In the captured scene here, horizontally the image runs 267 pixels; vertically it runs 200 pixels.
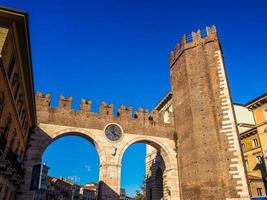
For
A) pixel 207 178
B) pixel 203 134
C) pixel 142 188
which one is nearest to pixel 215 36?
pixel 203 134

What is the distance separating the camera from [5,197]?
17.1 m

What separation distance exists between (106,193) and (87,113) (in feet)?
26.7

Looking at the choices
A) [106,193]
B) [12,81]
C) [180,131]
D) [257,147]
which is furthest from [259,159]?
[12,81]

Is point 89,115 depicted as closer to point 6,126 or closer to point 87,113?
point 87,113

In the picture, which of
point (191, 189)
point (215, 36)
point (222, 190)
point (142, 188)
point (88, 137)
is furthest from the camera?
point (142, 188)

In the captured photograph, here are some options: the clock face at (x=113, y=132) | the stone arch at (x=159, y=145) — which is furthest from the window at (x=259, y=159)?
the clock face at (x=113, y=132)

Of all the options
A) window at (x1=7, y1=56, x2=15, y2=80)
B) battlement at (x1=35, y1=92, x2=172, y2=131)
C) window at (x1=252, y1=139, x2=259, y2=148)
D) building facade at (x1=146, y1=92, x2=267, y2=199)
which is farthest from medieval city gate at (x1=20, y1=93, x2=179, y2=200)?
window at (x1=7, y1=56, x2=15, y2=80)

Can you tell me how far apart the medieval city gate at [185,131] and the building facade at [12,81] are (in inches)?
252

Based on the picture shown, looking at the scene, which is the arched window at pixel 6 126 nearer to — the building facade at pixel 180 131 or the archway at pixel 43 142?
the building facade at pixel 180 131

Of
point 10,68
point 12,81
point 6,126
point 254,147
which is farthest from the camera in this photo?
point 254,147

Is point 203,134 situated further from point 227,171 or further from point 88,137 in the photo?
point 88,137

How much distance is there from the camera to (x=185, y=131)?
26.8 metres

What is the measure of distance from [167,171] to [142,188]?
25467mm

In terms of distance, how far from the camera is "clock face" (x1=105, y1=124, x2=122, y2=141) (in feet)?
88.0
